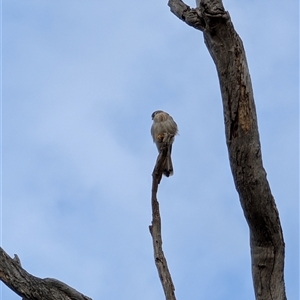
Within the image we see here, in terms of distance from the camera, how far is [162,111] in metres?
8.52

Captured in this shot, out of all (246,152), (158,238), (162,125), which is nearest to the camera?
(246,152)

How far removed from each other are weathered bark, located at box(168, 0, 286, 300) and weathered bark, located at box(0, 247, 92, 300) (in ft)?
4.58

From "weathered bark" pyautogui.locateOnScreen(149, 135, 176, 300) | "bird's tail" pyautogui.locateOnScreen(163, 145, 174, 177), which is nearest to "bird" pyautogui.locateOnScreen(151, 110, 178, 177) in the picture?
"bird's tail" pyautogui.locateOnScreen(163, 145, 174, 177)

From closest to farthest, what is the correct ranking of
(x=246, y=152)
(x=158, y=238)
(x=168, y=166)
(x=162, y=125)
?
(x=246, y=152) < (x=158, y=238) < (x=168, y=166) < (x=162, y=125)

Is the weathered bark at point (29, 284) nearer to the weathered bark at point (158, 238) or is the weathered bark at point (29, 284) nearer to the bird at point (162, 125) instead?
the weathered bark at point (158, 238)

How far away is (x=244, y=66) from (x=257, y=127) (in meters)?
0.46

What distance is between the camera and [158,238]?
18.0 feet

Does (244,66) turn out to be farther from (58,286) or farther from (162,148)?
(58,286)

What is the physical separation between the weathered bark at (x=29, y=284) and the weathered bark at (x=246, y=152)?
140cm

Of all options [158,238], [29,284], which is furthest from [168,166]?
[29,284]

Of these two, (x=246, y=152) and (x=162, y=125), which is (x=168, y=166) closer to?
(x=162, y=125)

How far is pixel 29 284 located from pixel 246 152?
6.11 feet

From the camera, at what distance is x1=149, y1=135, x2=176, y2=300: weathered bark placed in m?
5.22

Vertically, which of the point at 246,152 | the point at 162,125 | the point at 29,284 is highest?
the point at 162,125
